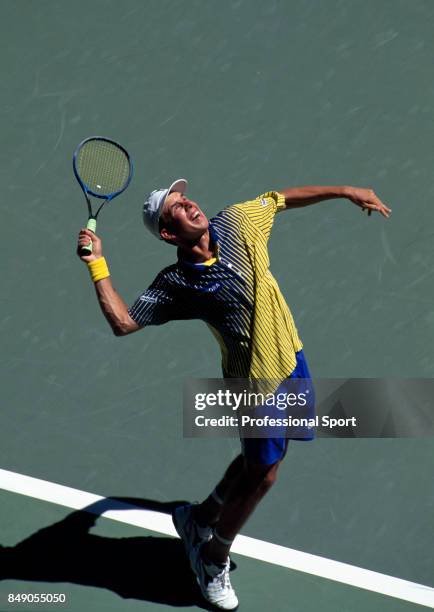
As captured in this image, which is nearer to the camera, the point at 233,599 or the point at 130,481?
the point at 233,599

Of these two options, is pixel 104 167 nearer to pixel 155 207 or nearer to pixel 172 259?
pixel 155 207

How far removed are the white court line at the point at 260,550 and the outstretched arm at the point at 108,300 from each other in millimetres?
1349

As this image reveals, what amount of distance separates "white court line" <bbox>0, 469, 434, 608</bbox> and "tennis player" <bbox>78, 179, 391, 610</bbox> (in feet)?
1.87

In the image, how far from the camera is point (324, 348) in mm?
6125

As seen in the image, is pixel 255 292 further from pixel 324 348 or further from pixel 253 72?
pixel 253 72

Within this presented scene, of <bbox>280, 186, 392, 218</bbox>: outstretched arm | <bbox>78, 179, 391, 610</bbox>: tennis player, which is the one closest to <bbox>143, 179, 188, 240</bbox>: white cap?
<bbox>78, 179, 391, 610</bbox>: tennis player

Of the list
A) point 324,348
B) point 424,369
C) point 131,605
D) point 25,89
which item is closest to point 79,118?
point 25,89

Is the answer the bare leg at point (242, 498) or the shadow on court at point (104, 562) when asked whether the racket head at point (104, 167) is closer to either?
the bare leg at point (242, 498)

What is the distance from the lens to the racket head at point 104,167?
17.6 feet

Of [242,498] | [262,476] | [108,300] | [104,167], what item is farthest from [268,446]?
[104,167]

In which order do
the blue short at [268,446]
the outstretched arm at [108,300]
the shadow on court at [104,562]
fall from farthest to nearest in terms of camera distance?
1. the shadow on court at [104,562]
2. the blue short at [268,446]
3. the outstretched arm at [108,300]

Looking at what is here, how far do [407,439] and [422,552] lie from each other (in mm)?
709

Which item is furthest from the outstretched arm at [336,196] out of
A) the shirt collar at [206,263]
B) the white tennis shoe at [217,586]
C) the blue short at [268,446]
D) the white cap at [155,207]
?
the white tennis shoe at [217,586]

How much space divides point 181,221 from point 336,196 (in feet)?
2.85
